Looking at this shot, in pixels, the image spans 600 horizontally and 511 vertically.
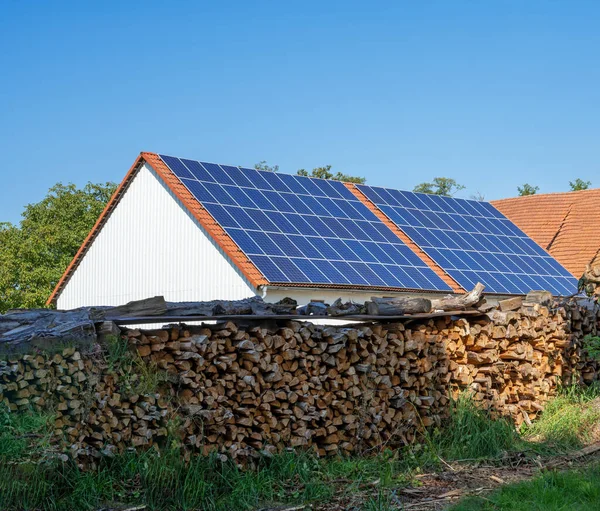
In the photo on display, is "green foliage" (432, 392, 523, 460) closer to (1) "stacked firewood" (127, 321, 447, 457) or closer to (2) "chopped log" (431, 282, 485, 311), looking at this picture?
(1) "stacked firewood" (127, 321, 447, 457)

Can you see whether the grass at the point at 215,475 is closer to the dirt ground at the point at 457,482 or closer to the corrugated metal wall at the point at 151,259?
the dirt ground at the point at 457,482

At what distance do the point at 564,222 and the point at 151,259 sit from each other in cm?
1956

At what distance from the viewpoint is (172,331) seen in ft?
28.7

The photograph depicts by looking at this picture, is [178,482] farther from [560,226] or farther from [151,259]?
[560,226]

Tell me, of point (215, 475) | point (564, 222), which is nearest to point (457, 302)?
point (215, 475)

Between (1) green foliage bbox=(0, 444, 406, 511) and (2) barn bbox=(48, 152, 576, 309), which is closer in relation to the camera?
(1) green foliage bbox=(0, 444, 406, 511)

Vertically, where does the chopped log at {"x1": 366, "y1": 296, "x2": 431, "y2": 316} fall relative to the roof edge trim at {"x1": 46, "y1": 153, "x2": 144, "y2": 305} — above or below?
below

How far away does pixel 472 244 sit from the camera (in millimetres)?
25219

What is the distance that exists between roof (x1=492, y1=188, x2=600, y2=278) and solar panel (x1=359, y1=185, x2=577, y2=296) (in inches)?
219

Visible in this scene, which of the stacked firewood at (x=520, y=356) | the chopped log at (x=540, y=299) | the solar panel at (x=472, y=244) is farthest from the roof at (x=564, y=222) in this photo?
the chopped log at (x=540, y=299)

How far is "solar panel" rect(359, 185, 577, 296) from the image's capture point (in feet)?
76.5

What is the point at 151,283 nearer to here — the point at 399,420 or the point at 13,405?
the point at 399,420

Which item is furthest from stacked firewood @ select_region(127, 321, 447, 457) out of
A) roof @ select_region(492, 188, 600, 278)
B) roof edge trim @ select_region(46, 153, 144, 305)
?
roof @ select_region(492, 188, 600, 278)

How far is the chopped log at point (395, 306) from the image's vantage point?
10758 millimetres
